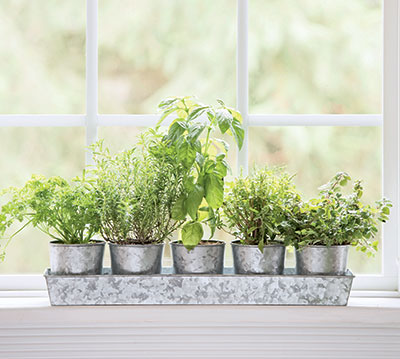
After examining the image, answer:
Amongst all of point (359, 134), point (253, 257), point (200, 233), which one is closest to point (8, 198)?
point (200, 233)

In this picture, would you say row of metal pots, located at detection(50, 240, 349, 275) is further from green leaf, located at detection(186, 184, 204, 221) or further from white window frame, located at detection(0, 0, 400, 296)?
white window frame, located at detection(0, 0, 400, 296)

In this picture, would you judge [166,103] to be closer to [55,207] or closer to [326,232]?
[55,207]

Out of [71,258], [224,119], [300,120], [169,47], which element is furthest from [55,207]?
[300,120]

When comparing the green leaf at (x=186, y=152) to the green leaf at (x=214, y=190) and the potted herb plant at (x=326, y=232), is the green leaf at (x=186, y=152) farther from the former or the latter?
the potted herb plant at (x=326, y=232)

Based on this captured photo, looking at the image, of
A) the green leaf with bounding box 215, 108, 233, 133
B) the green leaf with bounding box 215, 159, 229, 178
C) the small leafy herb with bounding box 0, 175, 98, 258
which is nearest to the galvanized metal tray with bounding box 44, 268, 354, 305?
the small leafy herb with bounding box 0, 175, 98, 258

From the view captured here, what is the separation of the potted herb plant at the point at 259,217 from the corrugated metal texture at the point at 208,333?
4.5 inches

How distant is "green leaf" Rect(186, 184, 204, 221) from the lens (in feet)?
4.17

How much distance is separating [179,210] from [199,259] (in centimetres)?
14

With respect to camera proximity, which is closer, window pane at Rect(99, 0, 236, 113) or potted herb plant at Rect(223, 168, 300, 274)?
potted herb plant at Rect(223, 168, 300, 274)

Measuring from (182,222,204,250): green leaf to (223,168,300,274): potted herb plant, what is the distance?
0.09 meters

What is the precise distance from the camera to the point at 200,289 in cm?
129

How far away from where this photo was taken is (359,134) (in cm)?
154

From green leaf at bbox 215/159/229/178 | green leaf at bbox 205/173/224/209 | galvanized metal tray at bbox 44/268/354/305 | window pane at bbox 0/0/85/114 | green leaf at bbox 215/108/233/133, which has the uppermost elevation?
window pane at bbox 0/0/85/114

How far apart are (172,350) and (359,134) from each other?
814mm
